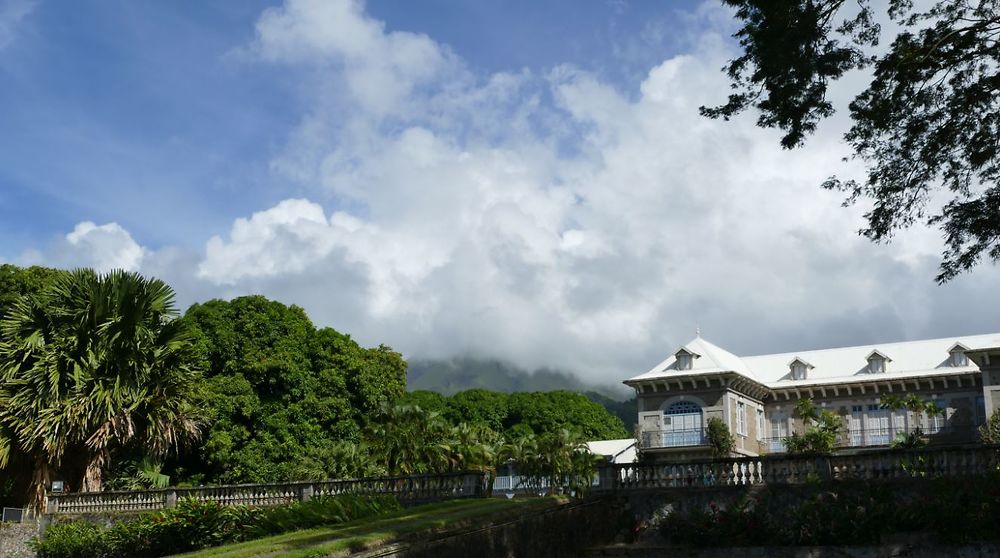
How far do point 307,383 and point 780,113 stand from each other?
3350 centimetres

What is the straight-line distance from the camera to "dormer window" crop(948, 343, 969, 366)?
51.7 metres

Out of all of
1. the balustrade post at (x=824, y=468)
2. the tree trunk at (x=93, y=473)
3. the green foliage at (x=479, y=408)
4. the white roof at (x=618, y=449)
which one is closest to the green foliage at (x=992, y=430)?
the white roof at (x=618, y=449)

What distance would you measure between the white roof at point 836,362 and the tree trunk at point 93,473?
107 ft

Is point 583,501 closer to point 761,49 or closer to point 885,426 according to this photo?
point 761,49

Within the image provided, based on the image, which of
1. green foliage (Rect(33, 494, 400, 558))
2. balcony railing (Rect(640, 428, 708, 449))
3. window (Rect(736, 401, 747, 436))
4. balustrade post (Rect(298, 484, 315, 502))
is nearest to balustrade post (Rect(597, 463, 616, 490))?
green foliage (Rect(33, 494, 400, 558))

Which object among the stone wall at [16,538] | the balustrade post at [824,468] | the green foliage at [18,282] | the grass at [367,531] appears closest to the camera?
the grass at [367,531]

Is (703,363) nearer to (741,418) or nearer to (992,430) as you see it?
(741,418)

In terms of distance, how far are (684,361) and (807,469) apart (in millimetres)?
35724

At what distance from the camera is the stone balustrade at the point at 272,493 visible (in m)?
25.6

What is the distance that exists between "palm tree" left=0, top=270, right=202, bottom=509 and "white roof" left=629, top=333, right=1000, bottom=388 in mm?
31084

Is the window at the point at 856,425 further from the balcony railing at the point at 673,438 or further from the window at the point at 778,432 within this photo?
the balcony railing at the point at 673,438

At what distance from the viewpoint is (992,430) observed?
146ft

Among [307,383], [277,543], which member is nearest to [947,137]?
[277,543]

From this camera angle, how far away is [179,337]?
106 feet
